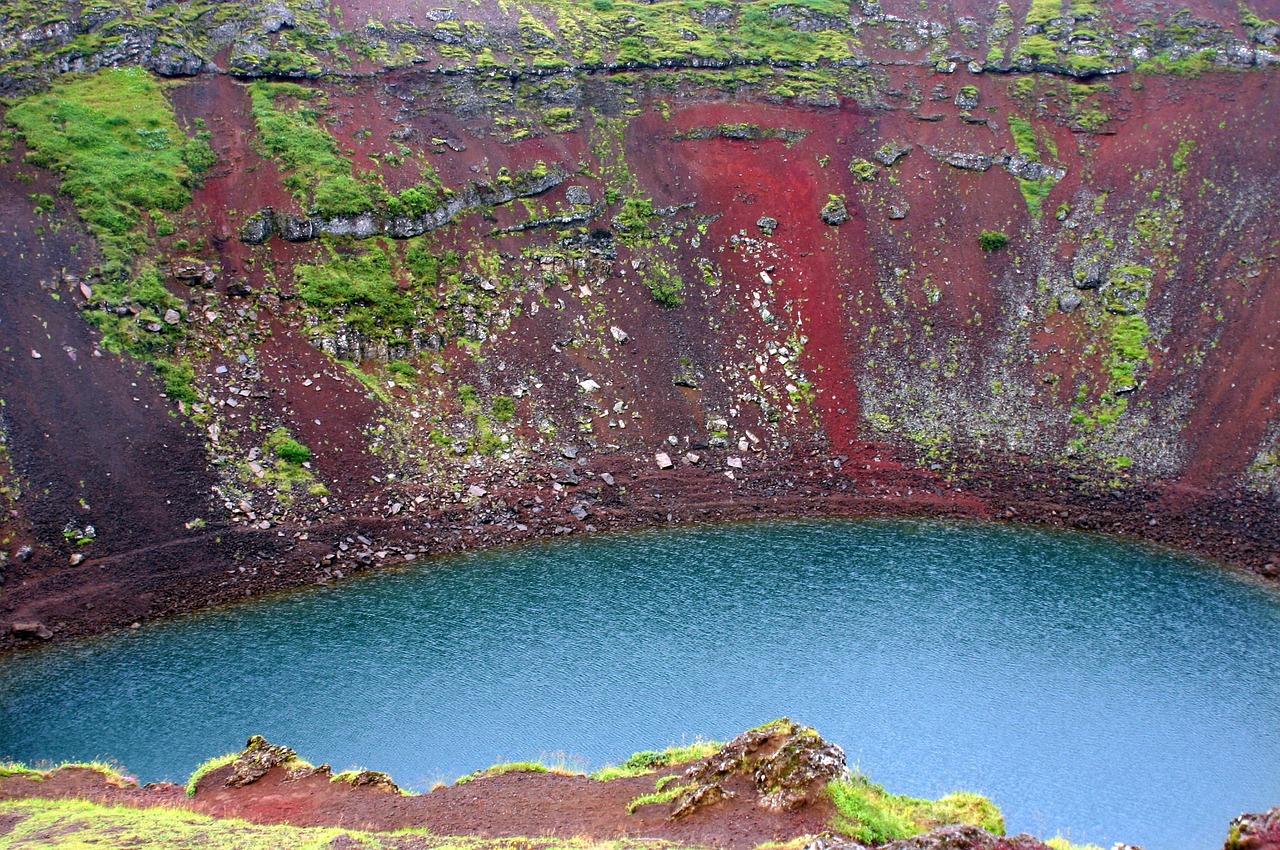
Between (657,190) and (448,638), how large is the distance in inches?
1401

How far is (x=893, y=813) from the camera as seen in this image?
21625 mm

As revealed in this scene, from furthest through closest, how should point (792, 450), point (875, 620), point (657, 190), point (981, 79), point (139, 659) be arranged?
point (981, 79), point (657, 190), point (792, 450), point (875, 620), point (139, 659)

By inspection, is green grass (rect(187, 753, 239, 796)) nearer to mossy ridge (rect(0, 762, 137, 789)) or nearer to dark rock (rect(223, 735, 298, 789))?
dark rock (rect(223, 735, 298, 789))

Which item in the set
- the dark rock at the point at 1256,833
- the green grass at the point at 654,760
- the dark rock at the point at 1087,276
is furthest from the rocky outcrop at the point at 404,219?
the dark rock at the point at 1256,833

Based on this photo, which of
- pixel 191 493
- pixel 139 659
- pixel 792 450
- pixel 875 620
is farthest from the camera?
pixel 792 450

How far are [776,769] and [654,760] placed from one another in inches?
295

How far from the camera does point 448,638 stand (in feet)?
128

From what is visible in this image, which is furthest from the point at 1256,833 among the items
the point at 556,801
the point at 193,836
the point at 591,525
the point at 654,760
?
the point at 591,525

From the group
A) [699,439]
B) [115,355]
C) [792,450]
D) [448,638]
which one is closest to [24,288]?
[115,355]

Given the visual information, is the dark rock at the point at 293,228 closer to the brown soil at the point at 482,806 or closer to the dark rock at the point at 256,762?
the brown soil at the point at 482,806

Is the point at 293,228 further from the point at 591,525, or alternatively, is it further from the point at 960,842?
the point at 960,842

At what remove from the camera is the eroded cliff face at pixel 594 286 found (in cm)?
4519

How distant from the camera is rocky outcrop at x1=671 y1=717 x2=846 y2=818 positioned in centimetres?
2128

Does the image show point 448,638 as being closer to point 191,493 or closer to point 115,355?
point 191,493
